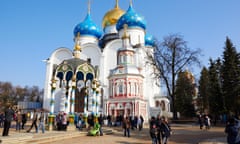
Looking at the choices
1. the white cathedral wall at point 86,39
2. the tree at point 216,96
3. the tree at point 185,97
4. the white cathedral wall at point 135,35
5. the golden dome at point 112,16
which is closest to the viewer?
the tree at point 216,96

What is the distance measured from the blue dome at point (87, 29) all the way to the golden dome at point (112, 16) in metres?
3.16

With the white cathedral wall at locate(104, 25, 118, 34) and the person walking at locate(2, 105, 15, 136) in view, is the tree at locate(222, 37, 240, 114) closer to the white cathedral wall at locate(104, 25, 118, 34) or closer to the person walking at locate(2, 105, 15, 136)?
the white cathedral wall at locate(104, 25, 118, 34)

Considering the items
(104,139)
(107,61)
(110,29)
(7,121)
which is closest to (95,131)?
(104,139)

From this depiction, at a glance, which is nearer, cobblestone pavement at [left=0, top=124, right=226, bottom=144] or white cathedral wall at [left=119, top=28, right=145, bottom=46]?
cobblestone pavement at [left=0, top=124, right=226, bottom=144]

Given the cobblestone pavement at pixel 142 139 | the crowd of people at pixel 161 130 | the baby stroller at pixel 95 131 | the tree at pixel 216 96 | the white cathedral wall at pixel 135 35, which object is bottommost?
the cobblestone pavement at pixel 142 139

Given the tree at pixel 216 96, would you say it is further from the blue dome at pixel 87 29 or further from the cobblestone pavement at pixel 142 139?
the blue dome at pixel 87 29

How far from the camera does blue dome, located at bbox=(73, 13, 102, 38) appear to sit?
140ft

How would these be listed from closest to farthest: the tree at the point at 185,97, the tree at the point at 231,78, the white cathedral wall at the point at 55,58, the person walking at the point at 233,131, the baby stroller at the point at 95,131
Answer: the person walking at the point at 233,131, the baby stroller at the point at 95,131, the tree at the point at 231,78, the white cathedral wall at the point at 55,58, the tree at the point at 185,97

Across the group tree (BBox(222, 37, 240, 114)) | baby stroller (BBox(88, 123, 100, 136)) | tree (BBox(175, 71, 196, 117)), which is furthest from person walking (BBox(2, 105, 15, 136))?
tree (BBox(175, 71, 196, 117))

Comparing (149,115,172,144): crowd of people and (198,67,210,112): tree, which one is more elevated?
(198,67,210,112): tree

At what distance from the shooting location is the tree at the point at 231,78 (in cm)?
2569

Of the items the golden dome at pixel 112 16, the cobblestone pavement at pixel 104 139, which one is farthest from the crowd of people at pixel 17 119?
the golden dome at pixel 112 16

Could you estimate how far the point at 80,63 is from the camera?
65.3 feet

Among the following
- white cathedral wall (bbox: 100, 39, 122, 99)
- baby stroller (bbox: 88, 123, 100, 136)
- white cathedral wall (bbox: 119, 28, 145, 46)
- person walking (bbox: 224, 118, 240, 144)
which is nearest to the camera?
person walking (bbox: 224, 118, 240, 144)
